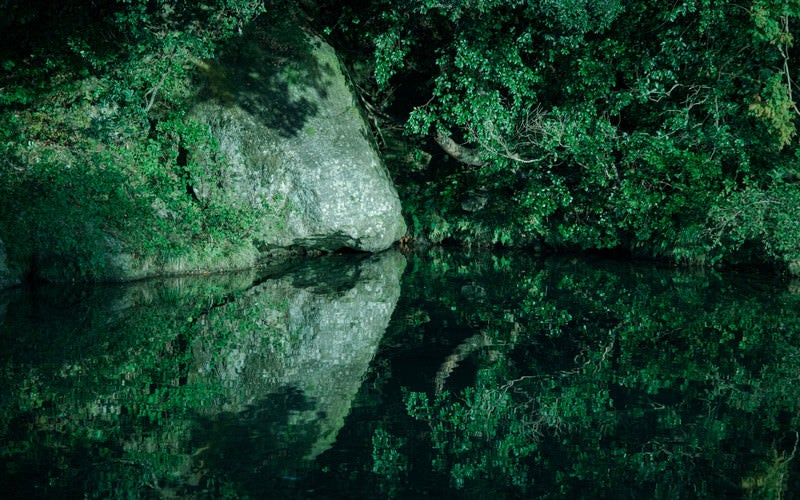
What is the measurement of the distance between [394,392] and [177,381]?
1995mm

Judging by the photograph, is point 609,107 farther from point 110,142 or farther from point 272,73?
point 110,142

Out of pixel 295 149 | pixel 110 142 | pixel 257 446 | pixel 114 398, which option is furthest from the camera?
pixel 295 149

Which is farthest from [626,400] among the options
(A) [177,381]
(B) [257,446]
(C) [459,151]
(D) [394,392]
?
(C) [459,151]

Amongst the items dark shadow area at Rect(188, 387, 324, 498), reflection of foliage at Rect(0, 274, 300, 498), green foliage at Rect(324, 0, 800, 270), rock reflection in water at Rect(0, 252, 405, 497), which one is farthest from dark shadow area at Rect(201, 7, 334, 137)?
dark shadow area at Rect(188, 387, 324, 498)

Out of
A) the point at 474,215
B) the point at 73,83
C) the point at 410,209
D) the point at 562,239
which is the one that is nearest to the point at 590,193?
the point at 562,239

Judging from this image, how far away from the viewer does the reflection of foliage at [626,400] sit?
5.37m

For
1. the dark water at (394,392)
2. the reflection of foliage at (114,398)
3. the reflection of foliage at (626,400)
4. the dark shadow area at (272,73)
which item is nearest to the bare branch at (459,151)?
the dark shadow area at (272,73)

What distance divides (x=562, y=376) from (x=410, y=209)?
1045 centimetres

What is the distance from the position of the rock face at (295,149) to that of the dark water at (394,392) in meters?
3.04

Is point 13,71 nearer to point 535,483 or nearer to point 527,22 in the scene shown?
point 527,22

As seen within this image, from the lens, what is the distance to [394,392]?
704 centimetres

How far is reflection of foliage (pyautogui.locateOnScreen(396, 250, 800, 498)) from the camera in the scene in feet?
17.6

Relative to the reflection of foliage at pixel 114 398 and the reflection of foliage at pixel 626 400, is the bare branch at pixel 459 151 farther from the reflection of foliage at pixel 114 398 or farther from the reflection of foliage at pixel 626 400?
the reflection of foliage at pixel 114 398

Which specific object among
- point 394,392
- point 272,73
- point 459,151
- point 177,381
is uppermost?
point 272,73
